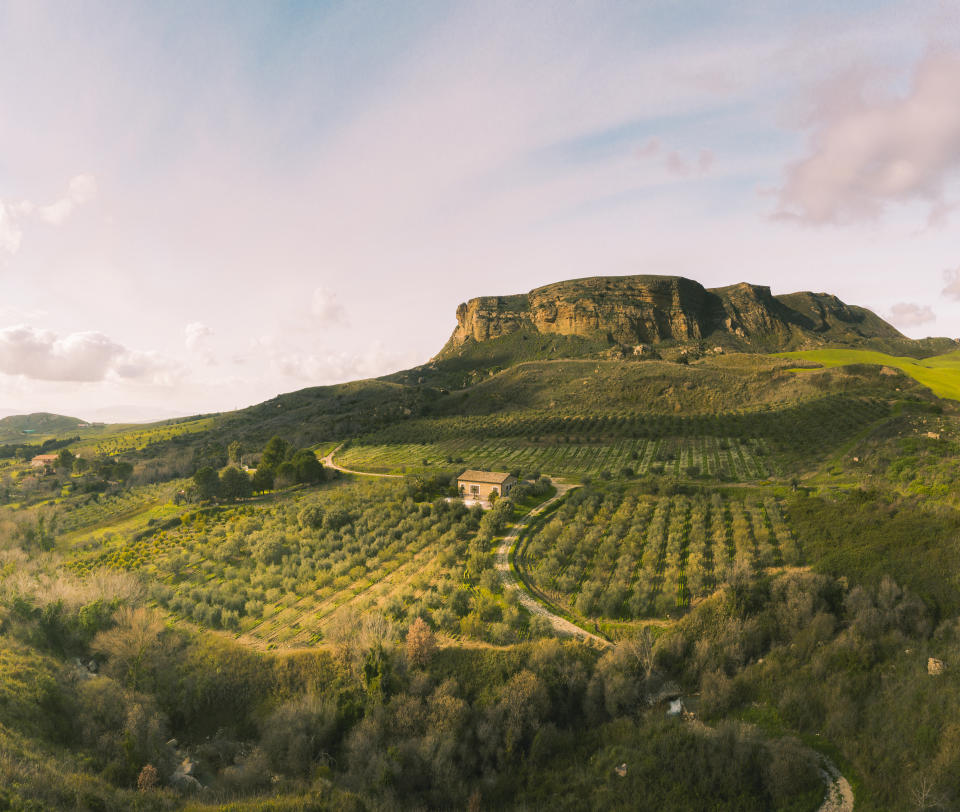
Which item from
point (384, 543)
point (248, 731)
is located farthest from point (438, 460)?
point (248, 731)

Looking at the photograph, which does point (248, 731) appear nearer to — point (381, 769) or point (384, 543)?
point (381, 769)

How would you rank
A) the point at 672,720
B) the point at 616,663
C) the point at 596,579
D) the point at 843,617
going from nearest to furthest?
the point at 672,720, the point at 616,663, the point at 843,617, the point at 596,579

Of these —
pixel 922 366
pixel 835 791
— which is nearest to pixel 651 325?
pixel 922 366

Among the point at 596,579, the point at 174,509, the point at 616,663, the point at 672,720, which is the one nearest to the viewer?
the point at 672,720

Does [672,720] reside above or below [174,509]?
below

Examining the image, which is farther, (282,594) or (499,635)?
(282,594)

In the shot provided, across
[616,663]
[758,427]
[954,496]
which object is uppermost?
[758,427]

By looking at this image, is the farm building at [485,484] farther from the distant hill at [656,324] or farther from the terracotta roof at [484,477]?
the distant hill at [656,324]

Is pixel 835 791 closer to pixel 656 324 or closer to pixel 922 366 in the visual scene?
pixel 922 366
